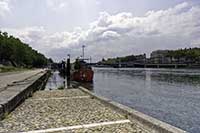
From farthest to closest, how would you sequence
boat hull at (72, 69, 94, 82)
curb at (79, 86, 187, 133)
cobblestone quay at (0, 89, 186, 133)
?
boat hull at (72, 69, 94, 82) < cobblestone quay at (0, 89, 186, 133) < curb at (79, 86, 187, 133)

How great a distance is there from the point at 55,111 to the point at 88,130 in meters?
4.14

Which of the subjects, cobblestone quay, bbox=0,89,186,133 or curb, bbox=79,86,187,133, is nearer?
curb, bbox=79,86,187,133

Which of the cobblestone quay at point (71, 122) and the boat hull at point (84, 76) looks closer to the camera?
the cobblestone quay at point (71, 122)

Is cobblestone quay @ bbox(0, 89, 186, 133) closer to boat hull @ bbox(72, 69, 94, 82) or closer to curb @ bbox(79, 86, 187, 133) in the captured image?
curb @ bbox(79, 86, 187, 133)

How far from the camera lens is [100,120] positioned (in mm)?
10031

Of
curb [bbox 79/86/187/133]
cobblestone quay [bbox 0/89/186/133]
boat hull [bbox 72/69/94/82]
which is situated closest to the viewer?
curb [bbox 79/86/187/133]

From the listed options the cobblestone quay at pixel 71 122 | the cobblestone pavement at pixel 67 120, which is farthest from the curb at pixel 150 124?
the cobblestone pavement at pixel 67 120

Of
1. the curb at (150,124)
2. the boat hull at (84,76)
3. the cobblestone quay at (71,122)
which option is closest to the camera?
the curb at (150,124)

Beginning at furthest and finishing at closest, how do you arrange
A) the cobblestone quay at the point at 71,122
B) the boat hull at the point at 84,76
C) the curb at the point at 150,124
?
the boat hull at the point at 84,76 → the cobblestone quay at the point at 71,122 → the curb at the point at 150,124

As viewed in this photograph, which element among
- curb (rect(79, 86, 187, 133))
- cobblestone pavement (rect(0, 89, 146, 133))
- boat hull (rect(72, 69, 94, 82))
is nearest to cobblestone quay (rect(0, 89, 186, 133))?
cobblestone pavement (rect(0, 89, 146, 133))

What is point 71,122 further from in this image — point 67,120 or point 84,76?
point 84,76

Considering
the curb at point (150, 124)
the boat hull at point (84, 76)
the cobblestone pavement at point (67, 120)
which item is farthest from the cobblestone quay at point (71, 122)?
the boat hull at point (84, 76)

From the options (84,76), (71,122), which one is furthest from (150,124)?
(84,76)

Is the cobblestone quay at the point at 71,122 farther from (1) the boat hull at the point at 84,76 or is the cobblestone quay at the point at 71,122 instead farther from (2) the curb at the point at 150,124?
(1) the boat hull at the point at 84,76
